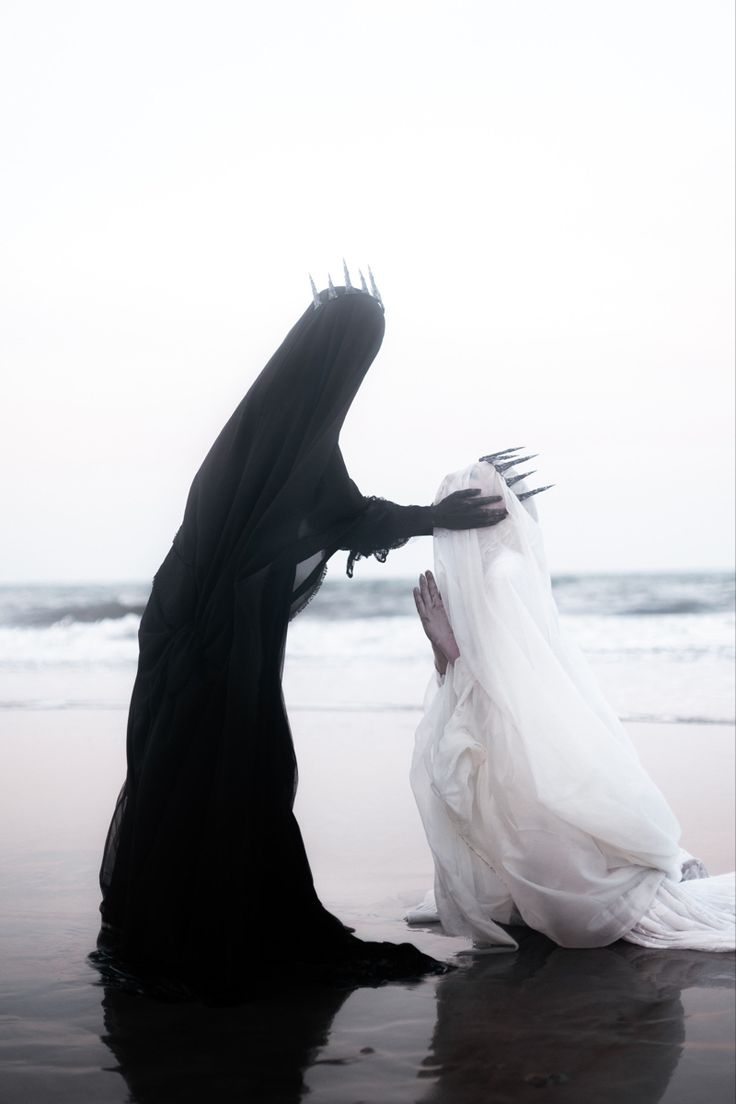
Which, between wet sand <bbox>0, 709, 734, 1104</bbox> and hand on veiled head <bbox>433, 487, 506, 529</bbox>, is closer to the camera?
wet sand <bbox>0, 709, 734, 1104</bbox>

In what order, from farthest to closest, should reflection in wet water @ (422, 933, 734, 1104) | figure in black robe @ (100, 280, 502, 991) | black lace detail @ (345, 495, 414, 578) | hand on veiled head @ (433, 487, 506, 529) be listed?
hand on veiled head @ (433, 487, 506, 529) < black lace detail @ (345, 495, 414, 578) < figure in black robe @ (100, 280, 502, 991) < reflection in wet water @ (422, 933, 734, 1104)

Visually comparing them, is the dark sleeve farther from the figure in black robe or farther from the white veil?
the white veil

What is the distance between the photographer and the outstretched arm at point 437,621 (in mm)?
3525

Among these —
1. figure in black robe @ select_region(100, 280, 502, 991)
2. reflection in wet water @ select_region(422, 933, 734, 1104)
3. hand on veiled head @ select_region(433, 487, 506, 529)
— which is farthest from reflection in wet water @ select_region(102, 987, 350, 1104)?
hand on veiled head @ select_region(433, 487, 506, 529)

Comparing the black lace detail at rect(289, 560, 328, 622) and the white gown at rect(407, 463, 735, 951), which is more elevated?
the black lace detail at rect(289, 560, 328, 622)

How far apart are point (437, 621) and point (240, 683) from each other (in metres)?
0.72

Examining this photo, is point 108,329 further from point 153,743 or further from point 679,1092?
point 679,1092

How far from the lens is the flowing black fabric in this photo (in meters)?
3.02

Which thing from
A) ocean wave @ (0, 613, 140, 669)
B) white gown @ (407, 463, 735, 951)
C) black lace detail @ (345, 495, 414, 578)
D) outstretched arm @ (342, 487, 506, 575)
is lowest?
ocean wave @ (0, 613, 140, 669)

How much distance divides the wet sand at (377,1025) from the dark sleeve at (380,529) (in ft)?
3.44

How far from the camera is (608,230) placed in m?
16.4

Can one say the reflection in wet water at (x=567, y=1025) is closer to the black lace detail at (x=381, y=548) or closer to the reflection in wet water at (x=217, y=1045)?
the reflection in wet water at (x=217, y=1045)

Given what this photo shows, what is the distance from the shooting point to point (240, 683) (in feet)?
10.1

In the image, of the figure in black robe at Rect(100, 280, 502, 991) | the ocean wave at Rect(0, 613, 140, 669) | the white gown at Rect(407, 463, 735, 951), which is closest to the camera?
the figure in black robe at Rect(100, 280, 502, 991)
